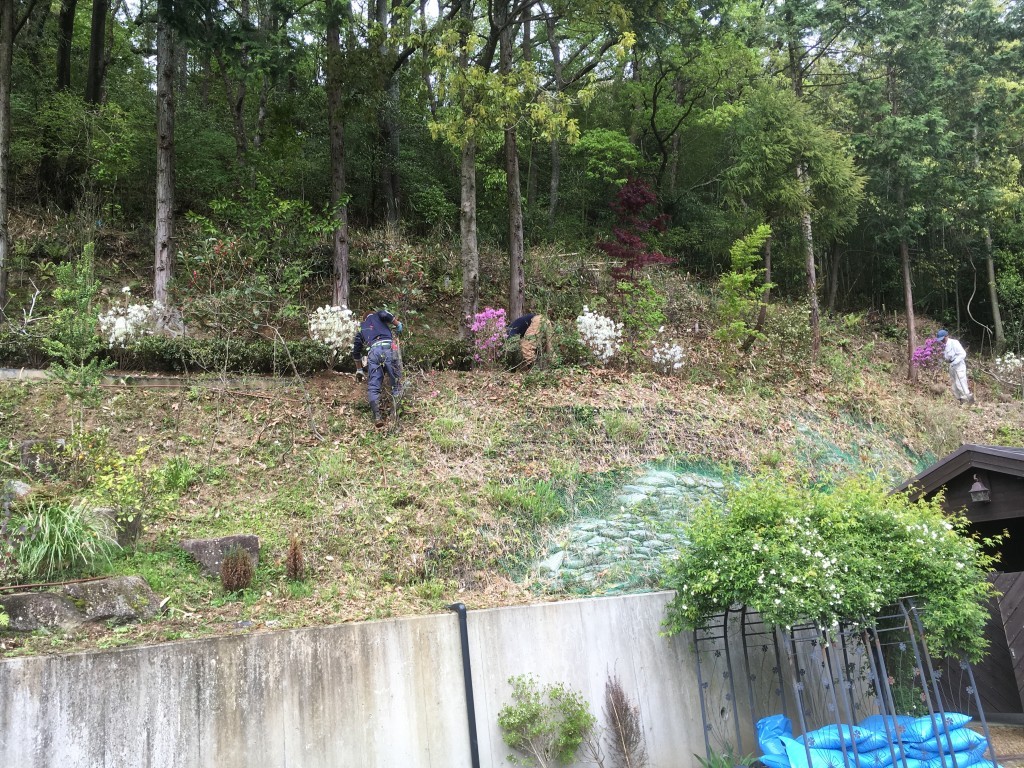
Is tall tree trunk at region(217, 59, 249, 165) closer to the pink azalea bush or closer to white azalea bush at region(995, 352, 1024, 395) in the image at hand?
the pink azalea bush

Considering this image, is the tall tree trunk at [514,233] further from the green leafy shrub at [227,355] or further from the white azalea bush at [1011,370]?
the white azalea bush at [1011,370]

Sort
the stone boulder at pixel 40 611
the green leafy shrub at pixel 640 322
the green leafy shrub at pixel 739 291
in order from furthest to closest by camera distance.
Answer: the green leafy shrub at pixel 739 291 < the green leafy shrub at pixel 640 322 < the stone boulder at pixel 40 611

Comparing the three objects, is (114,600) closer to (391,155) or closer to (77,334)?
(77,334)

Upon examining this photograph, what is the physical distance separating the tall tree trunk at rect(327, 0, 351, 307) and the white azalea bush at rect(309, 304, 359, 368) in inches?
51.7

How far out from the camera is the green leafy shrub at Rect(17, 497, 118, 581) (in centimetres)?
591

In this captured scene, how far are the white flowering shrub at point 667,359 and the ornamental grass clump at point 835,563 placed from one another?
20.0 ft

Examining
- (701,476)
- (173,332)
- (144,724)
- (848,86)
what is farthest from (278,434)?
(848,86)

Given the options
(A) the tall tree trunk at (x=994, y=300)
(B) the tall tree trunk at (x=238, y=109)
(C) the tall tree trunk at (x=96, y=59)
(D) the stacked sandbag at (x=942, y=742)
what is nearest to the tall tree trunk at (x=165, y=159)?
(B) the tall tree trunk at (x=238, y=109)

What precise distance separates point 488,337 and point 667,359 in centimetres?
301

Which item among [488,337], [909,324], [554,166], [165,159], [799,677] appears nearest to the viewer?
[799,677]

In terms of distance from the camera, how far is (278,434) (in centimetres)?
950

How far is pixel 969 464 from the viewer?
272 inches

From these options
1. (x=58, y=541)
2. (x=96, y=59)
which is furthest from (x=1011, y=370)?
(x=96, y=59)

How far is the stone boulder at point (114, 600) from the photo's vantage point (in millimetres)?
5797
